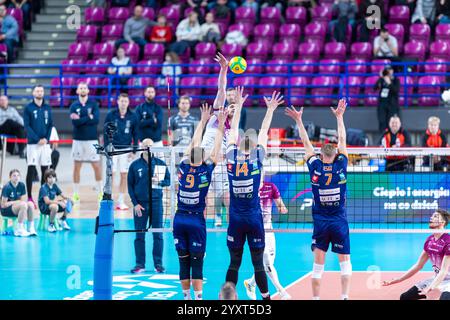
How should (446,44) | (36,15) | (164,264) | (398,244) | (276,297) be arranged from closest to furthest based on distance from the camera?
1. (276,297)
2. (164,264)
3. (398,244)
4. (446,44)
5. (36,15)

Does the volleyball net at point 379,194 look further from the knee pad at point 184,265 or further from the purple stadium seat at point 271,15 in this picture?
the purple stadium seat at point 271,15

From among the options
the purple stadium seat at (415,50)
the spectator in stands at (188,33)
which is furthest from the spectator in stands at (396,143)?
the spectator in stands at (188,33)

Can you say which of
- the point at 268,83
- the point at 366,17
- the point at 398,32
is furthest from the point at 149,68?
the point at 398,32

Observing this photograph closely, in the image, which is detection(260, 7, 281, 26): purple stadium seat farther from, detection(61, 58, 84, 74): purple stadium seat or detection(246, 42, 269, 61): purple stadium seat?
detection(61, 58, 84, 74): purple stadium seat

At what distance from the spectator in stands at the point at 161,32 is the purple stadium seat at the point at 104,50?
1.25 metres

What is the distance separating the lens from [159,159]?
14180 millimetres

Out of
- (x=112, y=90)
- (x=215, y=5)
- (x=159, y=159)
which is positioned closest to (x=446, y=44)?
(x=215, y=5)

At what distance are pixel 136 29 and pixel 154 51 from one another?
3.48 feet

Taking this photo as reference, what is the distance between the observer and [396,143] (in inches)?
758

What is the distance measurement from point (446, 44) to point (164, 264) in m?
13.0

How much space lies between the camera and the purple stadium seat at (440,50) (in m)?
24.8

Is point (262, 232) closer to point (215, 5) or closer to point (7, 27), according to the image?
point (215, 5)

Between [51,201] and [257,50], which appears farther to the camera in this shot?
[257,50]

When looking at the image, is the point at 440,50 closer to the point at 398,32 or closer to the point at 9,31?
the point at 398,32
